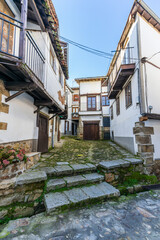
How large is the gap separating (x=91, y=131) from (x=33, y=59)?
10.1 metres

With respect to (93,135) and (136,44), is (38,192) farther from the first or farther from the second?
(93,135)

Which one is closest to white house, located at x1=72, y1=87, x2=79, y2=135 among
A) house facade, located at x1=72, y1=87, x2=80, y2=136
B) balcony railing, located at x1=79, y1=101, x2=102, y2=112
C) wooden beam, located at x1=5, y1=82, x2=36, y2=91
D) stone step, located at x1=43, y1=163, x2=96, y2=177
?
house facade, located at x1=72, y1=87, x2=80, y2=136

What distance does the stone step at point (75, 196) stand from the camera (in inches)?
85.0

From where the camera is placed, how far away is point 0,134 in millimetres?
2793

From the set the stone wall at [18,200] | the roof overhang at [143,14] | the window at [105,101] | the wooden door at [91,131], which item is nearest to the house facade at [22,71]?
the stone wall at [18,200]

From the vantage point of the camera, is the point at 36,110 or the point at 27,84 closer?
the point at 27,84

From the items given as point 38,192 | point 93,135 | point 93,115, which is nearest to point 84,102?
point 93,115

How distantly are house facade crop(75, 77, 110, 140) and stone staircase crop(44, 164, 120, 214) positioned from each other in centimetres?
918

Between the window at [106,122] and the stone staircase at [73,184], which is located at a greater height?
the window at [106,122]

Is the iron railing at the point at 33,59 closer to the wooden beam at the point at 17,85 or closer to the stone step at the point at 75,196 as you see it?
the wooden beam at the point at 17,85

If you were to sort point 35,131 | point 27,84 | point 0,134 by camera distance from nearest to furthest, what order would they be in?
1. point 0,134
2. point 27,84
3. point 35,131

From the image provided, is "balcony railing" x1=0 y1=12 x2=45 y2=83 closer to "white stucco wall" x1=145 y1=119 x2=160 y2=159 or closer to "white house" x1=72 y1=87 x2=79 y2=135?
"white stucco wall" x1=145 y1=119 x2=160 y2=159

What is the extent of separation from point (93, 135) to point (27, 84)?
10.4m

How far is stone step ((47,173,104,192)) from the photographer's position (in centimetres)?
268
